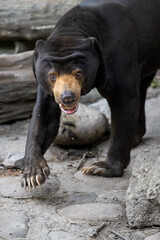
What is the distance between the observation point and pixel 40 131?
4941 mm

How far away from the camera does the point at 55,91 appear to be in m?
4.35

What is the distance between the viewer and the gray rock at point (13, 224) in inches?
158

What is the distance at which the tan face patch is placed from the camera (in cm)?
428

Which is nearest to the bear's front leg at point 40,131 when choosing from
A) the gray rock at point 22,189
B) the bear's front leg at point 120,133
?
the gray rock at point 22,189

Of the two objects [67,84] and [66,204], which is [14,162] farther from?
[67,84]

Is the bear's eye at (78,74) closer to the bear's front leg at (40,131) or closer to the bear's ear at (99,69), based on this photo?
the bear's ear at (99,69)

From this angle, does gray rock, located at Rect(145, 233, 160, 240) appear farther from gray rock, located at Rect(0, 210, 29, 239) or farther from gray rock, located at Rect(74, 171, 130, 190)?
gray rock, located at Rect(74, 171, 130, 190)

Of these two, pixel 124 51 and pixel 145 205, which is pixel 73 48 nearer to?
pixel 124 51

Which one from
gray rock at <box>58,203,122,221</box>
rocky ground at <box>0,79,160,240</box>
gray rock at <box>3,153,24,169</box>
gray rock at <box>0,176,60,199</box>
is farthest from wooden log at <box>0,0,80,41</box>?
gray rock at <box>58,203,122,221</box>

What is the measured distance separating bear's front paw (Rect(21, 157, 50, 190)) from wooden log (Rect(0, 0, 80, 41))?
284cm

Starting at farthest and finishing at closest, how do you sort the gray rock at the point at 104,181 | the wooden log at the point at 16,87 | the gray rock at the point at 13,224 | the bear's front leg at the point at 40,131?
the wooden log at the point at 16,87, the gray rock at the point at 104,181, the bear's front leg at the point at 40,131, the gray rock at the point at 13,224


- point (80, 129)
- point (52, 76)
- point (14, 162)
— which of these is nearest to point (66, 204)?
point (14, 162)

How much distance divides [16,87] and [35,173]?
2008 millimetres

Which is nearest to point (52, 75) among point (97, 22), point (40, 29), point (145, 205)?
point (97, 22)
